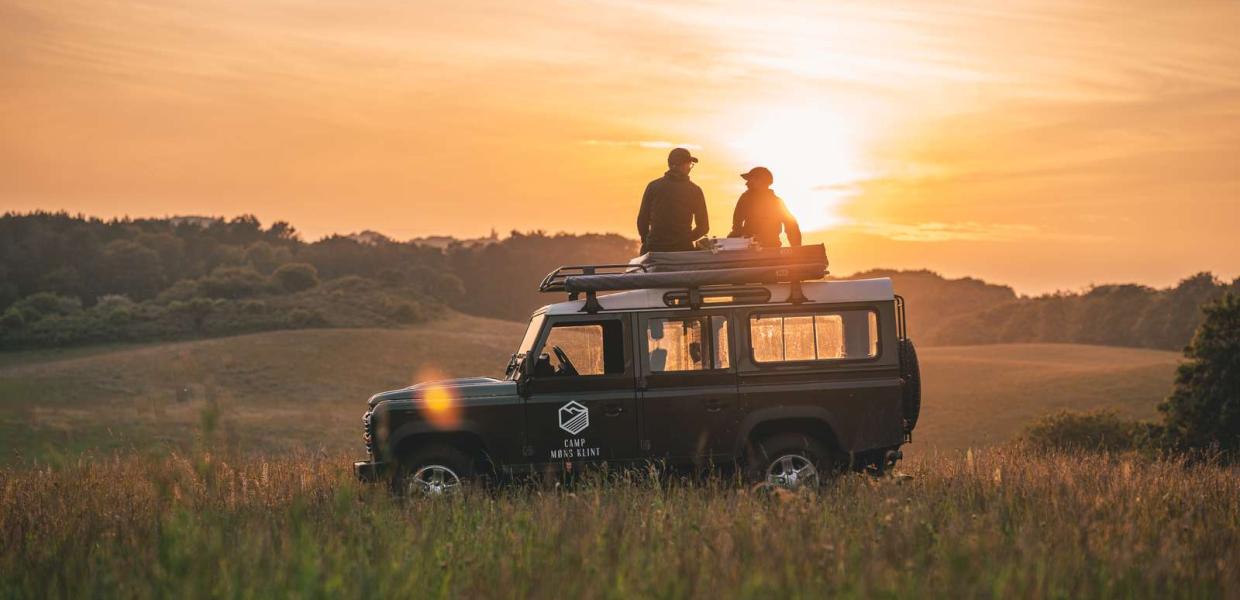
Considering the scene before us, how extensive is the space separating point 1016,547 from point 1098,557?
513mm

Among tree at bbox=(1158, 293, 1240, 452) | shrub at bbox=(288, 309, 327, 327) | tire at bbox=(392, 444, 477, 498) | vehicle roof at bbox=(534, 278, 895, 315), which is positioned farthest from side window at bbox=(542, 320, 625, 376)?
shrub at bbox=(288, 309, 327, 327)

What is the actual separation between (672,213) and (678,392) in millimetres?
2550

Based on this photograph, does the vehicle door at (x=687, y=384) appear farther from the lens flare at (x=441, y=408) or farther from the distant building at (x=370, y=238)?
the distant building at (x=370, y=238)

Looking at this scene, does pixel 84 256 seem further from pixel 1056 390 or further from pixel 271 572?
pixel 271 572

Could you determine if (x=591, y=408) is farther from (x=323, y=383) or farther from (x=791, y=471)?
(x=323, y=383)

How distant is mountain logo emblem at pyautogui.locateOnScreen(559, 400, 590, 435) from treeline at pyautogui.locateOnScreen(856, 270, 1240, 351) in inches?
2917

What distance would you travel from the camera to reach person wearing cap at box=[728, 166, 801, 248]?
1332cm

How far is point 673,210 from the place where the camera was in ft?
44.9

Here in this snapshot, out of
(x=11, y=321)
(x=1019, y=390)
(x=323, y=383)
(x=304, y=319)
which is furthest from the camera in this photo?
(x=304, y=319)

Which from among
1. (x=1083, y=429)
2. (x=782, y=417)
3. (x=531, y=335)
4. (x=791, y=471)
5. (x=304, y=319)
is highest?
(x=304, y=319)

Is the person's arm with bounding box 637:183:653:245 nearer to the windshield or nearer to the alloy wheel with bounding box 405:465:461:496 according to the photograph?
the windshield

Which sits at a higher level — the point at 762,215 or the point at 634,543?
the point at 762,215

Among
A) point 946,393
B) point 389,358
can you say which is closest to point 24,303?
point 389,358

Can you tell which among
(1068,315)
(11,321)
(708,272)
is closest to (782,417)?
(708,272)
